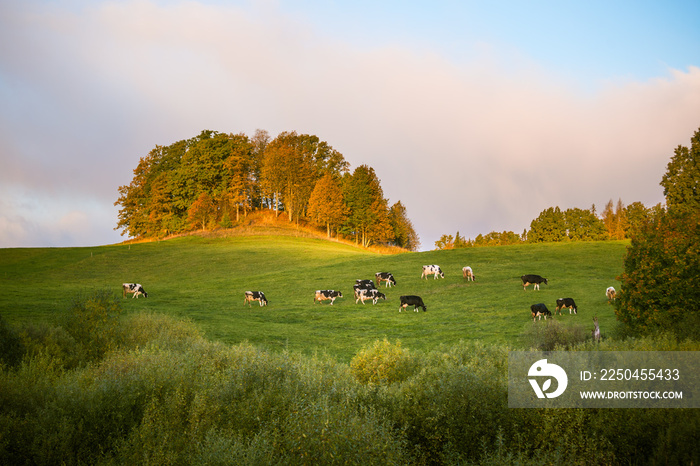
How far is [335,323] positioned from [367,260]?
2732cm

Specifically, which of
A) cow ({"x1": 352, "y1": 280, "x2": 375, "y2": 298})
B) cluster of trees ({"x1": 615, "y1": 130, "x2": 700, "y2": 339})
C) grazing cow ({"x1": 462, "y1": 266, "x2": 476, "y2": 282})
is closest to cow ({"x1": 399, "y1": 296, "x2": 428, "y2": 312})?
cow ({"x1": 352, "y1": 280, "x2": 375, "y2": 298})

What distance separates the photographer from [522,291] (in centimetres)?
3619

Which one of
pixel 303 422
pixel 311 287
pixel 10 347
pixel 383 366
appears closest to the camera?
pixel 303 422

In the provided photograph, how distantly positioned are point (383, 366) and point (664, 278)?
42.9 ft

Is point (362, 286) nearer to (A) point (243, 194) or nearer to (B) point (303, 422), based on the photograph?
(B) point (303, 422)

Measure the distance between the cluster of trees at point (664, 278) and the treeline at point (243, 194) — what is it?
68.2 metres

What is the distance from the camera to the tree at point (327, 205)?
87375mm

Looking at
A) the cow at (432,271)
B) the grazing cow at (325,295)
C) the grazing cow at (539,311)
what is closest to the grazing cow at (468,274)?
the cow at (432,271)

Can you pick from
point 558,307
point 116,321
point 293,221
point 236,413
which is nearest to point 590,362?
point 236,413

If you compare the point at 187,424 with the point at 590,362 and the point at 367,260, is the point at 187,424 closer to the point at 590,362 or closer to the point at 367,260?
the point at 590,362

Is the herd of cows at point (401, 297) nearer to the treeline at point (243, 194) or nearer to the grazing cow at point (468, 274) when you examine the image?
the grazing cow at point (468, 274)

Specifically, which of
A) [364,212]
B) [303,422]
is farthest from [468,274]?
[364,212]

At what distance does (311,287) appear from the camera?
44.3m

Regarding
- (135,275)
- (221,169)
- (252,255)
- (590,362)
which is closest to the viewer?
(590,362)
